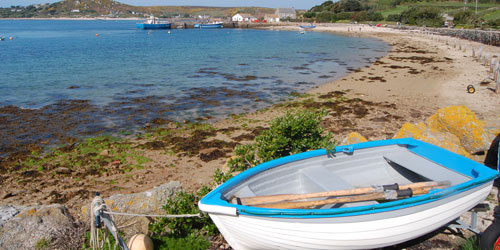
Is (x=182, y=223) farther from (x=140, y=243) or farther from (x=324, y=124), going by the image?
(x=324, y=124)

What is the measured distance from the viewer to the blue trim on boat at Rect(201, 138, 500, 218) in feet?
14.0

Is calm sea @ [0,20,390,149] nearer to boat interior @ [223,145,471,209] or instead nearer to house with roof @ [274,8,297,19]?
boat interior @ [223,145,471,209]

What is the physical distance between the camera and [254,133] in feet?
42.3

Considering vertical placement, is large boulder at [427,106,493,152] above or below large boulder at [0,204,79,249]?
above

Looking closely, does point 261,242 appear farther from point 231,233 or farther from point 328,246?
point 328,246

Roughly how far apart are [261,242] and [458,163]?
148 inches

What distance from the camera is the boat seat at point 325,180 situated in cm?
549

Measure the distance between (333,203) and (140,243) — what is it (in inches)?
109

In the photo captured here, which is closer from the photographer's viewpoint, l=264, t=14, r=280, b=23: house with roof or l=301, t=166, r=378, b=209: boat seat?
l=301, t=166, r=378, b=209: boat seat

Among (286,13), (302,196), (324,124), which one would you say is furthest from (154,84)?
(286,13)

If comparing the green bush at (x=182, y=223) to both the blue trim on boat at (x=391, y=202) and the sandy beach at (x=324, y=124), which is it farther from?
the sandy beach at (x=324, y=124)

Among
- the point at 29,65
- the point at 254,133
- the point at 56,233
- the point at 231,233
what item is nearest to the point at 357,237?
the point at 231,233

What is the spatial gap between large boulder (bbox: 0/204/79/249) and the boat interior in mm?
2640

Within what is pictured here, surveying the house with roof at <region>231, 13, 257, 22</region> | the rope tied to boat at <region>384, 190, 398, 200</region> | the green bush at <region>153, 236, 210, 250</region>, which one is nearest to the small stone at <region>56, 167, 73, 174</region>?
A: the green bush at <region>153, 236, 210, 250</region>
